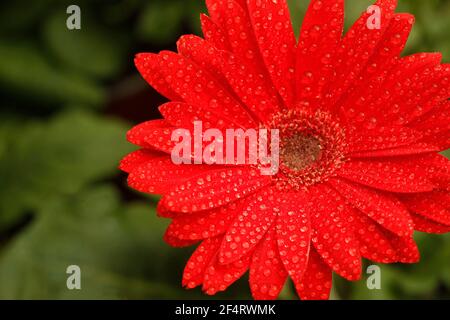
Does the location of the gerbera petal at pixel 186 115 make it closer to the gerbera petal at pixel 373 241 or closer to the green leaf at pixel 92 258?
the gerbera petal at pixel 373 241

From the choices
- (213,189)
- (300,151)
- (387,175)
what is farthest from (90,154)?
(387,175)

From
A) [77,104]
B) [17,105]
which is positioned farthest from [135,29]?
[17,105]

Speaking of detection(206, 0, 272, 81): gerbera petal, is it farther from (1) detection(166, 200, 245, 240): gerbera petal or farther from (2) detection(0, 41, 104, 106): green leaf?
(2) detection(0, 41, 104, 106): green leaf

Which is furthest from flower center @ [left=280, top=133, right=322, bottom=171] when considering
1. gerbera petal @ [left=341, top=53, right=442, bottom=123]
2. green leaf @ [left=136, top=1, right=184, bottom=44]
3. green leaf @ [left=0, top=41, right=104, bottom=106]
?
green leaf @ [left=0, top=41, right=104, bottom=106]

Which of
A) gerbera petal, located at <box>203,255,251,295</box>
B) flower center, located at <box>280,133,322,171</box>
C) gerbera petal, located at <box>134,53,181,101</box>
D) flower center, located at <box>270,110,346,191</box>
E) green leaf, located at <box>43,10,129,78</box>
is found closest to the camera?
gerbera petal, located at <box>203,255,251,295</box>

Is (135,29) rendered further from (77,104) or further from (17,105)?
(17,105)

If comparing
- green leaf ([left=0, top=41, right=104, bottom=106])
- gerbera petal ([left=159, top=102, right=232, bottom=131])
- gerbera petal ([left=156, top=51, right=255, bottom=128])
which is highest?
green leaf ([left=0, top=41, right=104, bottom=106])

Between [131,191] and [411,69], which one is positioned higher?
[411,69]

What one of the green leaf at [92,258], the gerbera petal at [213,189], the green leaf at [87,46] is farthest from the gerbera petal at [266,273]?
the green leaf at [87,46]
